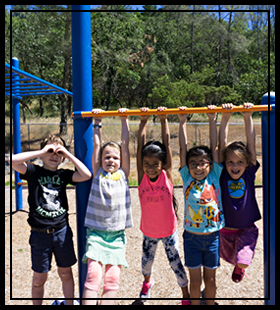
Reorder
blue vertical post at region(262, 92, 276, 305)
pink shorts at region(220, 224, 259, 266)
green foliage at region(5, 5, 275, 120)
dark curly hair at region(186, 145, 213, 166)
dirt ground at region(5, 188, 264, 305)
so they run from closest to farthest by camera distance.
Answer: blue vertical post at region(262, 92, 276, 305)
pink shorts at region(220, 224, 259, 266)
dark curly hair at region(186, 145, 213, 166)
dirt ground at region(5, 188, 264, 305)
green foliage at region(5, 5, 275, 120)

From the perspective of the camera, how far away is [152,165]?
2475 mm

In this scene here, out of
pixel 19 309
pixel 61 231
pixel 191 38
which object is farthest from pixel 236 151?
pixel 191 38

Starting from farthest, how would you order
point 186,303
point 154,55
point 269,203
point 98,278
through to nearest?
point 154,55 → point 186,303 → point 269,203 → point 98,278

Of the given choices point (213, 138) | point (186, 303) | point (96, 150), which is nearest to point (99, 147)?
point (96, 150)

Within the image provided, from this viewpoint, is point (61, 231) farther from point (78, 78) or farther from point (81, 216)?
point (78, 78)

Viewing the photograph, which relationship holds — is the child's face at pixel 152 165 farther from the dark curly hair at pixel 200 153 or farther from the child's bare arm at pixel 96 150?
the child's bare arm at pixel 96 150

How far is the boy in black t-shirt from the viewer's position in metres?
2.35

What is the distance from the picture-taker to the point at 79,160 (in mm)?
2410

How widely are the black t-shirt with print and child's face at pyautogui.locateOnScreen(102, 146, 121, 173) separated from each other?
329mm

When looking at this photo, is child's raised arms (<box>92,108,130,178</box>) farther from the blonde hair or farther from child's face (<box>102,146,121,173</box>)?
the blonde hair

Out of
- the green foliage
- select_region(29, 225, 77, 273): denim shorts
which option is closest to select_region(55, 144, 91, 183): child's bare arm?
select_region(29, 225, 77, 273): denim shorts

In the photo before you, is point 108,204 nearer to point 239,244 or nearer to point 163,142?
point 163,142

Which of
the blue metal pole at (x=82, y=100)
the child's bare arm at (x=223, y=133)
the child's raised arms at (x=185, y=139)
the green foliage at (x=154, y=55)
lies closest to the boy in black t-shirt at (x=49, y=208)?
the blue metal pole at (x=82, y=100)

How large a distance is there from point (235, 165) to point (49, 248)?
1.79 metres
